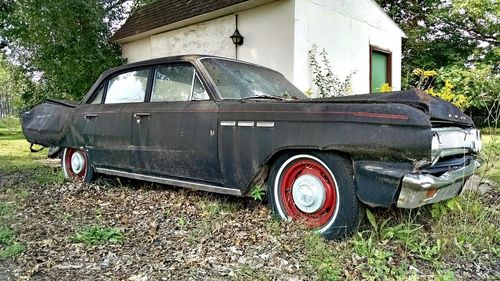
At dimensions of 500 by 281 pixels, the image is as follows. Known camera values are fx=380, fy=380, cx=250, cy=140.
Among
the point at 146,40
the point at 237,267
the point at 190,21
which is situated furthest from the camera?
the point at 146,40

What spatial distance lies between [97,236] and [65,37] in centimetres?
840

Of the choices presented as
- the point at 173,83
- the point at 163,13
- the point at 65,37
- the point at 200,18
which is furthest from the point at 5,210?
the point at 163,13

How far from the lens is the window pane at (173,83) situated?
3.52 m

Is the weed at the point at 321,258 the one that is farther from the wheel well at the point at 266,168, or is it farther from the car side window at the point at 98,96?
the car side window at the point at 98,96

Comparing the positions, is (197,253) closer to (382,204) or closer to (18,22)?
(382,204)

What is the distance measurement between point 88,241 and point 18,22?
30.5 ft

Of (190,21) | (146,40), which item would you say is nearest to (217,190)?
(190,21)

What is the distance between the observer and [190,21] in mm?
8867

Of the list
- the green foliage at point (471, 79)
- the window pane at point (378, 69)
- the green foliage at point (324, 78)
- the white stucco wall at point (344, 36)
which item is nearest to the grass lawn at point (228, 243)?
the green foliage at point (324, 78)

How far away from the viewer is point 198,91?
341 centimetres

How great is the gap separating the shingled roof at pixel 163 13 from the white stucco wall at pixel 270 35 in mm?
506

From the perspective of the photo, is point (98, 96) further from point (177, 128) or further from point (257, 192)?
point (257, 192)

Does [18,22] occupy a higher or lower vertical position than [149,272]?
higher

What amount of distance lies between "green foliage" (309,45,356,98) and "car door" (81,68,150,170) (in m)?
4.25
